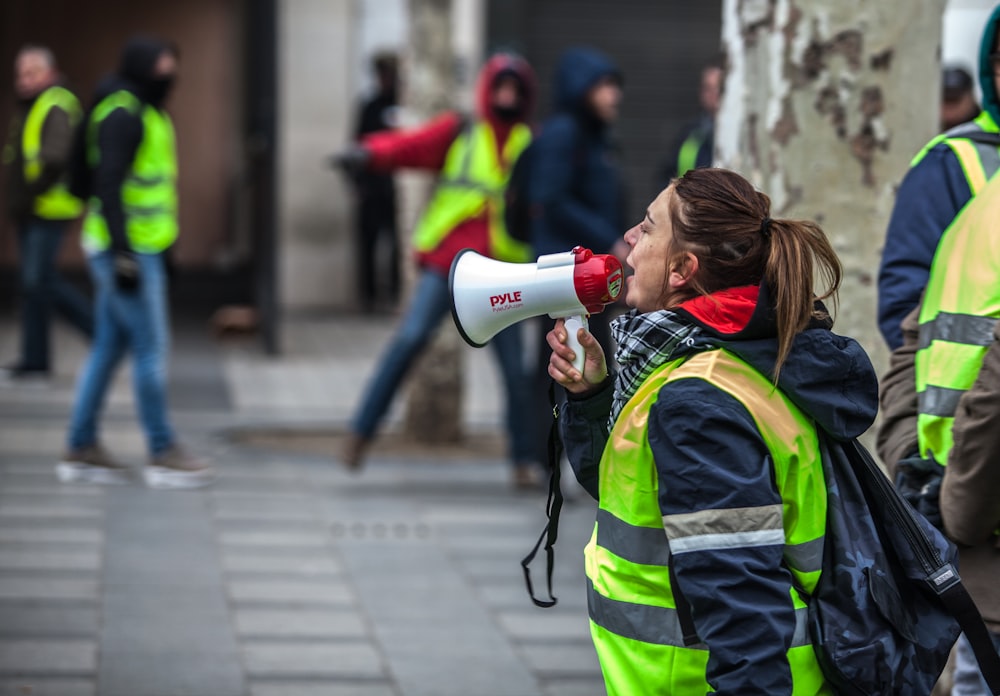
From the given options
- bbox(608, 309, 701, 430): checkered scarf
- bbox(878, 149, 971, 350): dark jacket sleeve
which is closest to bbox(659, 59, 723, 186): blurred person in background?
bbox(878, 149, 971, 350): dark jacket sleeve

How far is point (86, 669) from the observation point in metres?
4.73

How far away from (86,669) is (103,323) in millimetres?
2922

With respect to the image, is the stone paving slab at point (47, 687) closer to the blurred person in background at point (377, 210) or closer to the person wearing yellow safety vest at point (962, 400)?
the person wearing yellow safety vest at point (962, 400)

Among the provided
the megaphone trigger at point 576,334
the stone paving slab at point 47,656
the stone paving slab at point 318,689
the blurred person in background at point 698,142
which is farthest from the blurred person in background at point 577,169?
the megaphone trigger at point 576,334

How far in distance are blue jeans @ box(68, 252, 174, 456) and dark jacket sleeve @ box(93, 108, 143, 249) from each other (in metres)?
0.24

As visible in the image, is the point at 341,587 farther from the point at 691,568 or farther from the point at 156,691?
→ the point at 691,568

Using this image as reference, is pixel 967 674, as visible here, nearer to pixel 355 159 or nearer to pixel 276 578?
pixel 276 578

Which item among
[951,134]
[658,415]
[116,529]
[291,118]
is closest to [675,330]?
[658,415]

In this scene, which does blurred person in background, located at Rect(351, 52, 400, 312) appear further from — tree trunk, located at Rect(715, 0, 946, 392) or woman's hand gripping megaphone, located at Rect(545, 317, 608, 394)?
woman's hand gripping megaphone, located at Rect(545, 317, 608, 394)

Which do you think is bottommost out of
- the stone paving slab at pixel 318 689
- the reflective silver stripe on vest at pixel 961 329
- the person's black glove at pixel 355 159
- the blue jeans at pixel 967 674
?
the stone paving slab at pixel 318 689

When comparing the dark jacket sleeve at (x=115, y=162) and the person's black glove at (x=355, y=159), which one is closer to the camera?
the dark jacket sleeve at (x=115, y=162)

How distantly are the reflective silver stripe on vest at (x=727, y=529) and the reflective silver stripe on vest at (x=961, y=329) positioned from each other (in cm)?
82

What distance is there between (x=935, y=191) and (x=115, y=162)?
465cm

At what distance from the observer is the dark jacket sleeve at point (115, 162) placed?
23.2ft
